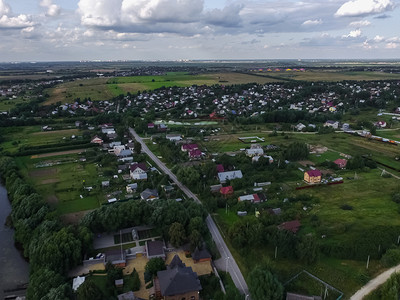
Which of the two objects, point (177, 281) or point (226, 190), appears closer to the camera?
point (177, 281)

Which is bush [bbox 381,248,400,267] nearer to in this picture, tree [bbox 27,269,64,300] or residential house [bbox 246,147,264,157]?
tree [bbox 27,269,64,300]

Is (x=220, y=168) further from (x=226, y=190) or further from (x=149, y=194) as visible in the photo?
(x=149, y=194)

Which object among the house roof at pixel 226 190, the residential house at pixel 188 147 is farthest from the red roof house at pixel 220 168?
the residential house at pixel 188 147

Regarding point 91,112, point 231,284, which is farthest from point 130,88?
point 231,284

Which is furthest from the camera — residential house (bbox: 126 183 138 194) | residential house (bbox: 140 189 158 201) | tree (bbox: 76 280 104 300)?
residential house (bbox: 126 183 138 194)

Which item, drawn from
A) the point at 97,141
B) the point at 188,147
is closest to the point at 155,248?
the point at 188,147

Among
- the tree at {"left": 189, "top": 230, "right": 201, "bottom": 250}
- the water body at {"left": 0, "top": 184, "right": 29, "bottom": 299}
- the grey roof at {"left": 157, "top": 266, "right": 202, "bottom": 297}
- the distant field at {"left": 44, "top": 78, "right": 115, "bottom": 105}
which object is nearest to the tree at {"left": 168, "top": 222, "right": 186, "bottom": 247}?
the tree at {"left": 189, "top": 230, "right": 201, "bottom": 250}

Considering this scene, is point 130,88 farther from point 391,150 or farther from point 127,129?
point 391,150

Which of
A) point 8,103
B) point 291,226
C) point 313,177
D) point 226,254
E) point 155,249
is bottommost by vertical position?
point 226,254
